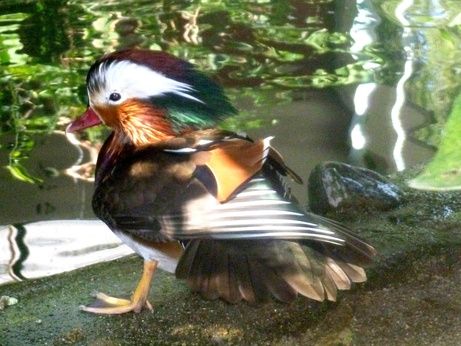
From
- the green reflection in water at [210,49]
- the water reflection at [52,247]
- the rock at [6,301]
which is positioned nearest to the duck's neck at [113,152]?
the rock at [6,301]

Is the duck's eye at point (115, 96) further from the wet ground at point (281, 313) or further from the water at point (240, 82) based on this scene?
the water at point (240, 82)

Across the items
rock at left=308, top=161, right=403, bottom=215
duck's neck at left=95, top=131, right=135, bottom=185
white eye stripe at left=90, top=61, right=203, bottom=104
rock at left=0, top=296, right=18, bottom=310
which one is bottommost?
rock at left=0, top=296, right=18, bottom=310

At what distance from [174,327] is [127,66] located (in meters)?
0.74

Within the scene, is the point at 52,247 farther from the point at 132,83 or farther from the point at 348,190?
the point at 132,83

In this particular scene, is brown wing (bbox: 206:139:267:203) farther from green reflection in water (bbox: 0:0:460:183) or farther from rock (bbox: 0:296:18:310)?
green reflection in water (bbox: 0:0:460:183)

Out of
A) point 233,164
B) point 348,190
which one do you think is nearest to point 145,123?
point 233,164

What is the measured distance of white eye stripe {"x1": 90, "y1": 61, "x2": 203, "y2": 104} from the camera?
230cm

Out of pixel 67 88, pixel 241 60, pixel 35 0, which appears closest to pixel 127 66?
pixel 67 88

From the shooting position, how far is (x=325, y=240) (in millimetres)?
2086

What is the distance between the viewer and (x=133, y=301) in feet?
8.14

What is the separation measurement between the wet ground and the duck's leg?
0.02m

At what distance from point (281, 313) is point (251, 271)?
0.41 metres

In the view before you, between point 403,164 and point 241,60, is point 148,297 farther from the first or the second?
point 241,60

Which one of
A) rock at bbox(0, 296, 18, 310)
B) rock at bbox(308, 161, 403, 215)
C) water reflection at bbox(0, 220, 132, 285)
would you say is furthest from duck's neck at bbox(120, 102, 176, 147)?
water reflection at bbox(0, 220, 132, 285)
